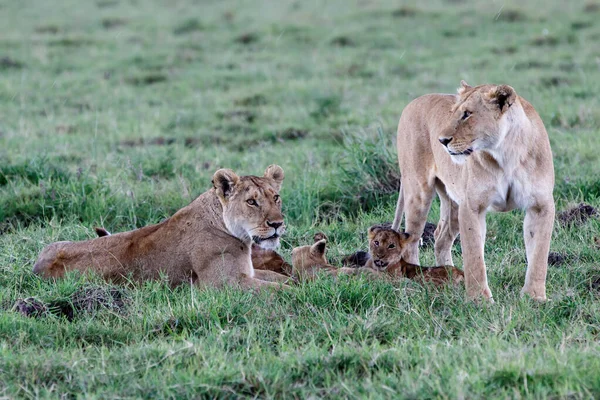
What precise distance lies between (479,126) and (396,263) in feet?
3.28

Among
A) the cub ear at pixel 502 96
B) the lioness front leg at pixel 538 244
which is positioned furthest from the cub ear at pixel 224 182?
the lioness front leg at pixel 538 244

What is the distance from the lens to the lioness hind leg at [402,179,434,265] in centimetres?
636

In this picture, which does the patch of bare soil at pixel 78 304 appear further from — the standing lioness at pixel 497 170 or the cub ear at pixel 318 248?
the standing lioness at pixel 497 170

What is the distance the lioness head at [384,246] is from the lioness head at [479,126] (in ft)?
2.89

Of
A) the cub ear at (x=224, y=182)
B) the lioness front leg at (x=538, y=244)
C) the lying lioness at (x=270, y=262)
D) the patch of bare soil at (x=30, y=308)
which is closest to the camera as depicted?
the patch of bare soil at (x=30, y=308)

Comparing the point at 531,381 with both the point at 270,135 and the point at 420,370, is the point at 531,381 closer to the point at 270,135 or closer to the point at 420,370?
the point at 420,370

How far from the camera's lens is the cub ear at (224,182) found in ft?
18.9

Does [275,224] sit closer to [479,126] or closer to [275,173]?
[275,173]

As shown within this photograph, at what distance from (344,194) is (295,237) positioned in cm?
93

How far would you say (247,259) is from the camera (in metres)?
5.75

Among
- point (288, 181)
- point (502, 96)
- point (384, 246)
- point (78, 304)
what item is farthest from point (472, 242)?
point (288, 181)

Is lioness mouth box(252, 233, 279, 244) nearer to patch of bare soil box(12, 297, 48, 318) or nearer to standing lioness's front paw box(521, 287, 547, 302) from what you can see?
patch of bare soil box(12, 297, 48, 318)

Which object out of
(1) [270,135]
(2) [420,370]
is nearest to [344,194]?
(1) [270,135]

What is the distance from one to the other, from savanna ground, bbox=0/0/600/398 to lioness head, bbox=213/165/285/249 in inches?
19.8
